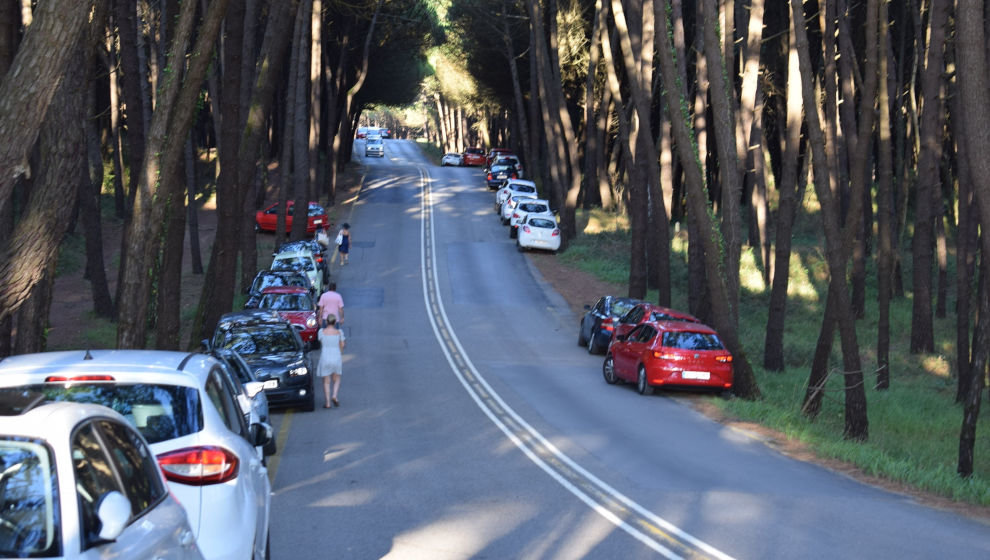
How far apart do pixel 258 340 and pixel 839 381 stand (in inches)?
625

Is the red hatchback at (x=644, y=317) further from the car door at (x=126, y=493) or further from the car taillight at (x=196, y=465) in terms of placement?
the car door at (x=126, y=493)

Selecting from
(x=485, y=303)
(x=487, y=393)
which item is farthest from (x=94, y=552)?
(x=485, y=303)

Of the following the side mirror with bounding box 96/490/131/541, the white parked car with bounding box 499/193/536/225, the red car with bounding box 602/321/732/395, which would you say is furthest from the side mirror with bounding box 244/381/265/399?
the white parked car with bounding box 499/193/536/225

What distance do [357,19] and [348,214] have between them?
1133cm

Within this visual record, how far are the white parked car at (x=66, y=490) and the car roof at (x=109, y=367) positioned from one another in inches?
57.9

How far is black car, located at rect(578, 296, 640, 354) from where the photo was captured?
28.1 meters

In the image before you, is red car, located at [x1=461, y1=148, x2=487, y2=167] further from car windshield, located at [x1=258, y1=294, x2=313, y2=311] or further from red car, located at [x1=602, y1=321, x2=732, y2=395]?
red car, located at [x1=602, y1=321, x2=732, y2=395]

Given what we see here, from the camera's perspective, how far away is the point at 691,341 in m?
22.3

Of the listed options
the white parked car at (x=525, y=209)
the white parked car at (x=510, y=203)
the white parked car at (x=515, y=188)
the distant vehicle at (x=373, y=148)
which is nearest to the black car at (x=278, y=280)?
the white parked car at (x=525, y=209)

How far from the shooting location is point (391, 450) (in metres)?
15.1

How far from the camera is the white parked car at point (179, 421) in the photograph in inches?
253

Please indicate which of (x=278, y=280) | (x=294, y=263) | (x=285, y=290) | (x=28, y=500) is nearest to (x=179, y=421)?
(x=28, y=500)

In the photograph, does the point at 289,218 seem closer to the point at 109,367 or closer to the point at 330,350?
the point at 330,350

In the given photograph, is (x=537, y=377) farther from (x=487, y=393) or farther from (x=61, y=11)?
(x=61, y=11)
